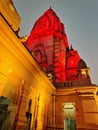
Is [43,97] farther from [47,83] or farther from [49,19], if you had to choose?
[49,19]

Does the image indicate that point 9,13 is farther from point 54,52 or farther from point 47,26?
point 47,26

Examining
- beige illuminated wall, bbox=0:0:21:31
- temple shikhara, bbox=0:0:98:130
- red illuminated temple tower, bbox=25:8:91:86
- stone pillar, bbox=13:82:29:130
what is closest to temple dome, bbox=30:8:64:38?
red illuminated temple tower, bbox=25:8:91:86

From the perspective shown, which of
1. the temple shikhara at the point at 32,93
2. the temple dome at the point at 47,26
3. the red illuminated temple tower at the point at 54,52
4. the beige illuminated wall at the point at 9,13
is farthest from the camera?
the temple dome at the point at 47,26

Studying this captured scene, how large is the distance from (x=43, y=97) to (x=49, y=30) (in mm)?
22191

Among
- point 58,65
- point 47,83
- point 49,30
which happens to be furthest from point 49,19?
point 47,83

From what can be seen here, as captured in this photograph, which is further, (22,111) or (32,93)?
(32,93)

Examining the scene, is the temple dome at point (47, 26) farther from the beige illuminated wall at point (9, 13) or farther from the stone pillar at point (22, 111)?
the stone pillar at point (22, 111)

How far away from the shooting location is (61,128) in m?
11.9

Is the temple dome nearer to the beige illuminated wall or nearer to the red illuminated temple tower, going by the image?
the red illuminated temple tower

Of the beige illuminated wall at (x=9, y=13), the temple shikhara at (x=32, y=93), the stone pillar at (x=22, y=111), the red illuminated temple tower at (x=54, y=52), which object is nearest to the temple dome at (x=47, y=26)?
the red illuminated temple tower at (x=54, y=52)

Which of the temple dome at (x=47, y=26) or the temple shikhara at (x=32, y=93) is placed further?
the temple dome at (x=47, y=26)

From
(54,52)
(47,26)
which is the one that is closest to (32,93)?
(54,52)

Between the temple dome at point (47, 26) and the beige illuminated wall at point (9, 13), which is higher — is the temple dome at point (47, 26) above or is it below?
above

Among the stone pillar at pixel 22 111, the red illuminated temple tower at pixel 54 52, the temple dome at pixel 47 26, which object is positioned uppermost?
the temple dome at pixel 47 26
